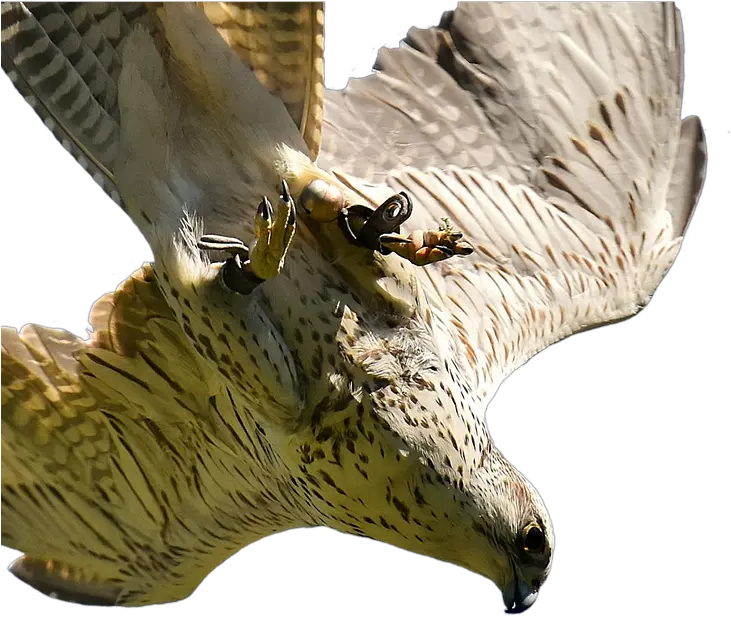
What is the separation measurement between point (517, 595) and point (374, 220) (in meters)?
1.01

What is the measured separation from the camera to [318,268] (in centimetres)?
482

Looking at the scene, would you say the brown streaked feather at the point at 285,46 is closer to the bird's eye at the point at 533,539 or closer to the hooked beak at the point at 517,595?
the bird's eye at the point at 533,539

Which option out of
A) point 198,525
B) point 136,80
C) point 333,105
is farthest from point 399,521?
point 333,105

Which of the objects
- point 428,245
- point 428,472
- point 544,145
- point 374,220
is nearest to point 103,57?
point 374,220

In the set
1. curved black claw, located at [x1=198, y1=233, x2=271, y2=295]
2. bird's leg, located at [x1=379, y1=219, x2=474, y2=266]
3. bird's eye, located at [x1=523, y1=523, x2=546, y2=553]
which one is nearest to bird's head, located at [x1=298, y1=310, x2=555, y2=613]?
bird's eye, located at [x1=523, y1=523, x2=546, y2=553]

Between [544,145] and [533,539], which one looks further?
[544,145]

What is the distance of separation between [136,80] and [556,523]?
5.19 ft

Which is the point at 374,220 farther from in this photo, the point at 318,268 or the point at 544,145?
the point at 544,145

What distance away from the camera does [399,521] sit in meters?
4.83

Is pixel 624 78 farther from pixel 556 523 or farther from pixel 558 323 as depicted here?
pixel 556 523

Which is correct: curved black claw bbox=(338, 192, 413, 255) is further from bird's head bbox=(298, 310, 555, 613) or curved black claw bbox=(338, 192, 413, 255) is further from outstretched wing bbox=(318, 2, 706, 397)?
outstretched wing bbox=(318, 2, 706, 397)

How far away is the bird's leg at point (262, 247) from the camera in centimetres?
453

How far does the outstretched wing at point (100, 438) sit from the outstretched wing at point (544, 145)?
0.91m

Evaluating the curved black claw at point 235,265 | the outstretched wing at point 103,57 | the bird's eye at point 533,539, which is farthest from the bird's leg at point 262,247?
the bird's eye at point 533,539
